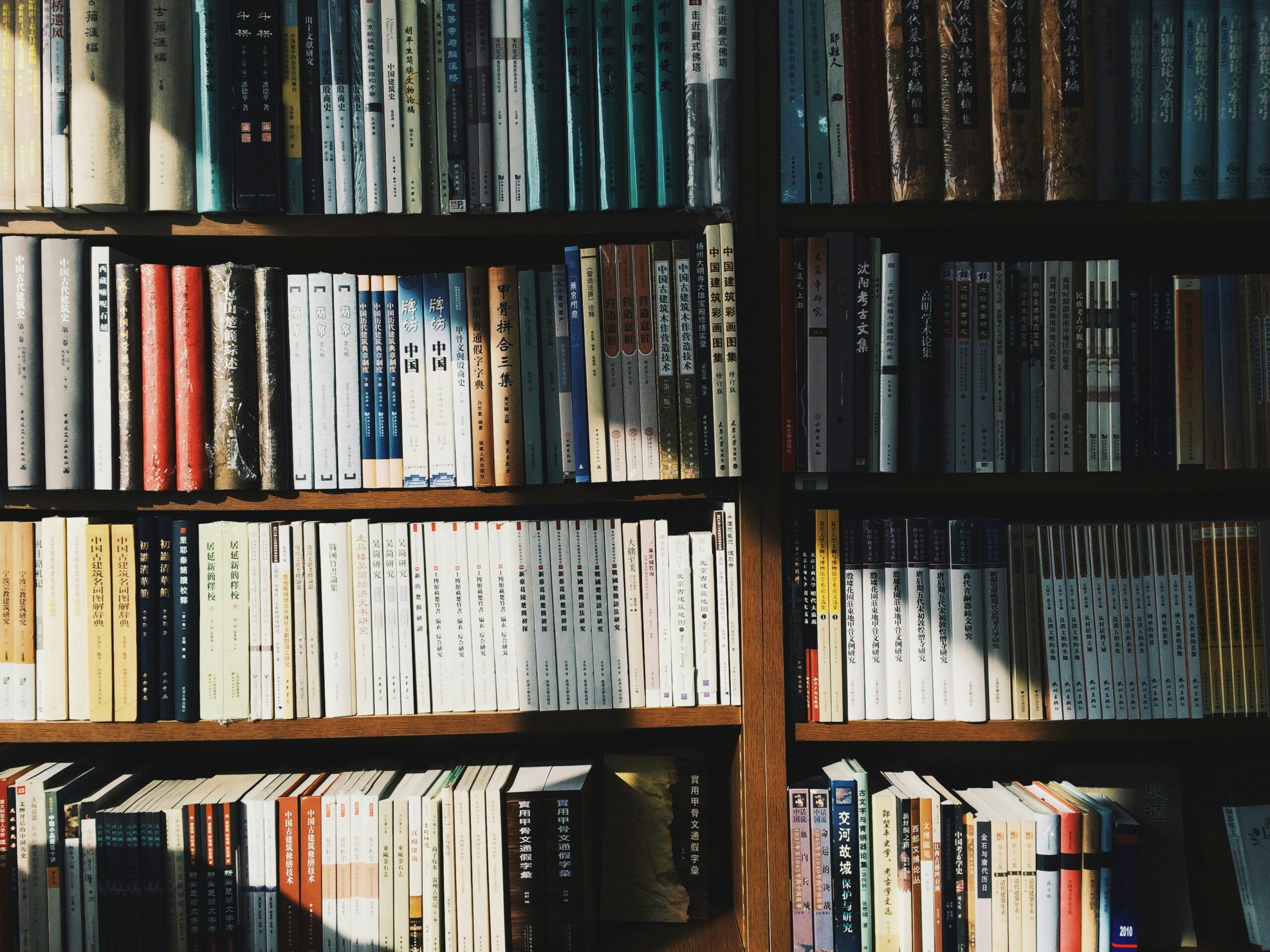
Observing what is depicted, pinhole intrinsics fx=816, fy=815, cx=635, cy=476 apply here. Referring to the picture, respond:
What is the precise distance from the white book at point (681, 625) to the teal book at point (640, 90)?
20.2 inches

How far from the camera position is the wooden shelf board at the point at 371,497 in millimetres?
1178

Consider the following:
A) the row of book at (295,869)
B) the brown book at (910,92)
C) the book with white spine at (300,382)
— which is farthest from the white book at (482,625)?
the brown book at (910,92)

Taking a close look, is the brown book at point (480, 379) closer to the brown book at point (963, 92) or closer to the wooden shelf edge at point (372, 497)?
the wooden shelf edge at point (372, 497)

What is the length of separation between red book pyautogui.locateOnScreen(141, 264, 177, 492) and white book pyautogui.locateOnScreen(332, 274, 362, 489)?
23cm

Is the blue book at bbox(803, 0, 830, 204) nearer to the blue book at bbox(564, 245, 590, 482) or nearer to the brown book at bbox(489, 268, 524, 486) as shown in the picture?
the blue book at bbox(564, 245, 590, 482)

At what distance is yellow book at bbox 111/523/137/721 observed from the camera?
46.1 inches

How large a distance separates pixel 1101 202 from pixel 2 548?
1.65m

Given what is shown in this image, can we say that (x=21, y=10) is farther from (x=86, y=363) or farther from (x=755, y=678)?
(x=755, y=678)

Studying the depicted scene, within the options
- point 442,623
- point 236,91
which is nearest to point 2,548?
point 442,623

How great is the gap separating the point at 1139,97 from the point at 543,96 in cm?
85

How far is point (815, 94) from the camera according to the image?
1.17 m

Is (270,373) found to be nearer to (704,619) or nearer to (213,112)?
(213,112)

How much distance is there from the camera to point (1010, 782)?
1.35m

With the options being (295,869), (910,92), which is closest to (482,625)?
(295,869)
